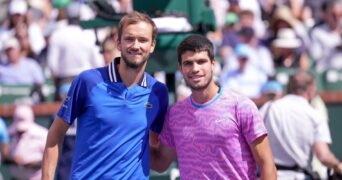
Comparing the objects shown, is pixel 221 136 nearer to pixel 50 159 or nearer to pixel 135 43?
pixel 135 43

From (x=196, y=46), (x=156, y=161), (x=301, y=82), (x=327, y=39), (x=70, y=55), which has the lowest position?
(x=327, y=39)

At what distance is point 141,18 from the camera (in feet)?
21.0

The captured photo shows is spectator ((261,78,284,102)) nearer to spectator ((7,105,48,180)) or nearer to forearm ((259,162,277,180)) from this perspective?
spectator ((7,105,48,180))

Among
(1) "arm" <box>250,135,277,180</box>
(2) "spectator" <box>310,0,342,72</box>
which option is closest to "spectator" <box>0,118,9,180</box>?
(2) "spectator" <box>310,0,342,72</box>

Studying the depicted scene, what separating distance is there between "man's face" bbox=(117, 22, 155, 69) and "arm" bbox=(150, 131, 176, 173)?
0.56 meters

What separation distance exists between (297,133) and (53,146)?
12.5 ft

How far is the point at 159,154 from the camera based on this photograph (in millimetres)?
6871

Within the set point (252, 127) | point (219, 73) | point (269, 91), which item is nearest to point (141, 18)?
point (252, 127)

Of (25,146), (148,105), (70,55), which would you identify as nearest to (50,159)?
(148,105)

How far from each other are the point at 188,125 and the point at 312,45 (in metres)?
8.80

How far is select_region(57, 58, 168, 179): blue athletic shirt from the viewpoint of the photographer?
647 cm

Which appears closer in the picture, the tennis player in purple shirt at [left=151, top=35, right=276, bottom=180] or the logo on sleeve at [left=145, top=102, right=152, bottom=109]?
the tennis player in purple shirt at [left=151, top=35, right=276, bottom=180]

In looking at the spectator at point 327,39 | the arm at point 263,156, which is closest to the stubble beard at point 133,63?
the arm at point 263,156

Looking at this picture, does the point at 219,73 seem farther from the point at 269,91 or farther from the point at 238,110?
the point at 238,110
